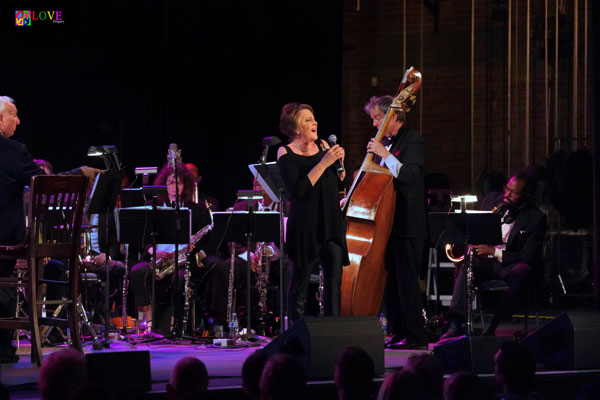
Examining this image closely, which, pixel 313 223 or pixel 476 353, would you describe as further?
pixel 313 223

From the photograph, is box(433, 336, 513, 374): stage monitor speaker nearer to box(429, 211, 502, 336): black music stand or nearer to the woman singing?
the woman singing

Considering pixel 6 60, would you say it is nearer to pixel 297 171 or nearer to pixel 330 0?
pixel 330 0

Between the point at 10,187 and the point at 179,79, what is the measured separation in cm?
420

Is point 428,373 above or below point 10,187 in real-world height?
below

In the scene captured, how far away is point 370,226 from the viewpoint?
239 inches

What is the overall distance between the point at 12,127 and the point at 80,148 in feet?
12.9

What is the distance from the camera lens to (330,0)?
9672 millimetres

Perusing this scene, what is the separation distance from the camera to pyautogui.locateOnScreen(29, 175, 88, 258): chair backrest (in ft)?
17.9

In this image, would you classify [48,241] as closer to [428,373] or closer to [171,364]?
[171,364]

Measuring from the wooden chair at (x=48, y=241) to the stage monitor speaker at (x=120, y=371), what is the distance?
1.47 meters

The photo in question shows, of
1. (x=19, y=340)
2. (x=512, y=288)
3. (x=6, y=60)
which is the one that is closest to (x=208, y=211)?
(x=19, y=340)

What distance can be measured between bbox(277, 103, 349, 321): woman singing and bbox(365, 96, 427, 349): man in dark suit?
1.09ft

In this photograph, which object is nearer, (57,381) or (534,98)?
(57,381)

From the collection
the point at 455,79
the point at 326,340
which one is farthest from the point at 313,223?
the point at 455,79
